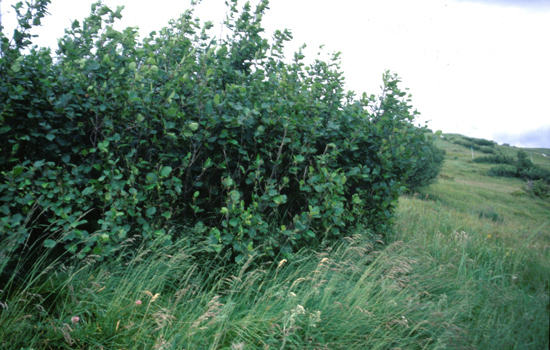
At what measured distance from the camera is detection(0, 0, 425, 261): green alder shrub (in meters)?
2.87

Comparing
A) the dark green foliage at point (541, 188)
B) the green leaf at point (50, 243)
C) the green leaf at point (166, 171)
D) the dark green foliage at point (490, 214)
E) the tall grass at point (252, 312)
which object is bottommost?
the dark green foliage at point (490, 214)

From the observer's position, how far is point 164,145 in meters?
3.39

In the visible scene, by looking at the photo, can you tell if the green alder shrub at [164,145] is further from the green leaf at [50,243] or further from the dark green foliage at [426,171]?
the dark green foliage at [426,171]

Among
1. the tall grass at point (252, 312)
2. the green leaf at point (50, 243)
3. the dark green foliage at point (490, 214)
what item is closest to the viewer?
the tall grass at point (252, 312)

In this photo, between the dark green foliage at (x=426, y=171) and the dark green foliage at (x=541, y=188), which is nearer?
the dark green foliage at (x=541, y=188)

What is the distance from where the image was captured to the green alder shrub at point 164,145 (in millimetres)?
2869

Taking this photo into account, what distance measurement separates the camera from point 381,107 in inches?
179

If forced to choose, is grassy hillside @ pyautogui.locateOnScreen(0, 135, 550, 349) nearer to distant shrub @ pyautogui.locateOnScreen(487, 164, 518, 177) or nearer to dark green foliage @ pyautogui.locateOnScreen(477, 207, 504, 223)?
dark green foliage @ pyautogui.locateOnScreen(477, 207, 504, 223)

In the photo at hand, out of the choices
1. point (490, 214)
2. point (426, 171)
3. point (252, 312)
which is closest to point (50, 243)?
point (252, 312)

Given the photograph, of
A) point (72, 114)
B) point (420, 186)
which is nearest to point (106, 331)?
point (72, 114)

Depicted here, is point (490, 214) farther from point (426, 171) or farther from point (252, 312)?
point (426, 171)

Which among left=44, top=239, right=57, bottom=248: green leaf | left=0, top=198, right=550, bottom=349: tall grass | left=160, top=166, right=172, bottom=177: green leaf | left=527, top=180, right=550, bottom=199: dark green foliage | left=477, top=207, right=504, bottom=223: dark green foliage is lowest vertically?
left=477, top=207, right=504, bottom=223: dark green foliage

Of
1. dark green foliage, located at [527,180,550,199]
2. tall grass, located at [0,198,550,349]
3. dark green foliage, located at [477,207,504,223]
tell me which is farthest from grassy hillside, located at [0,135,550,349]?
dark green foliage, located at [477,207,504,223]

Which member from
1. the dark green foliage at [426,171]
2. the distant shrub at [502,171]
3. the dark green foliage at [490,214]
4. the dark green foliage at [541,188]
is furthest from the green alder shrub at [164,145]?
the dark green foliage at [426,171]
